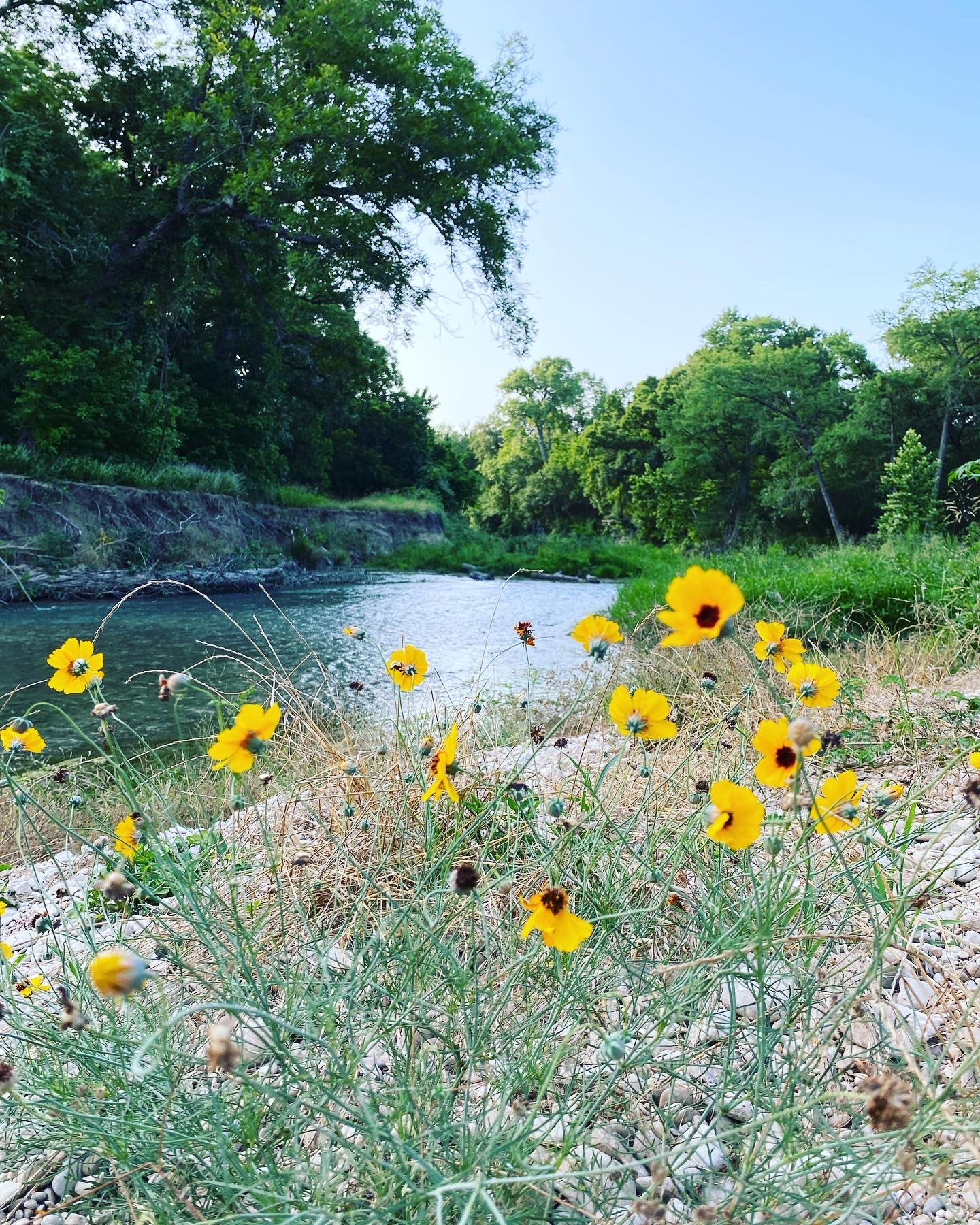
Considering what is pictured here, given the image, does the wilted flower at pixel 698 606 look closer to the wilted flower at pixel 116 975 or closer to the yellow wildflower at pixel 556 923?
the yellow wildflower at pixel 556 923

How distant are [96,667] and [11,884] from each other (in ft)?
5.14

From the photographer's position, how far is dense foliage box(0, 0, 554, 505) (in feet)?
41.0

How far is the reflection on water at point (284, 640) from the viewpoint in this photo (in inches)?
193

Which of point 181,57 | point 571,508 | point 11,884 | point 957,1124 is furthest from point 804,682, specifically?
point 571,508

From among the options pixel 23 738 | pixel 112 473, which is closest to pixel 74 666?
pixel 23 738

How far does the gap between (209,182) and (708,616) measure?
16008mm

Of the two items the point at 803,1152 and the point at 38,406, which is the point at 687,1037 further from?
the point at 38,406

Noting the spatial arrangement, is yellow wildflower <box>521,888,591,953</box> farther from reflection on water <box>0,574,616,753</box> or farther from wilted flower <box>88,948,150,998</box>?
reflection on water <box>0,574,616,753</box>

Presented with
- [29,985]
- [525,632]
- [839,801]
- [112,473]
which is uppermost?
[112,473]

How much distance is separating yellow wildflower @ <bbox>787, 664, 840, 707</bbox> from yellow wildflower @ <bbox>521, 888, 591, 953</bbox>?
0.52 metres

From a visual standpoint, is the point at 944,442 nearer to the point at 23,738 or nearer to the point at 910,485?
the point at 910,485

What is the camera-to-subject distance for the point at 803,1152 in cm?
59

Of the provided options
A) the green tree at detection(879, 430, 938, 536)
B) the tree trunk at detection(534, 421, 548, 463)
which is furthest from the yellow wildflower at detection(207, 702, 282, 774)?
the tree trunk at detection(534, 421, 548, 463)

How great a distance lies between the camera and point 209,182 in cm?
1337
